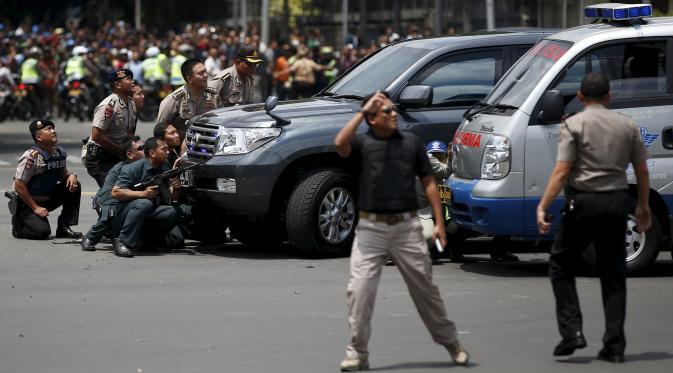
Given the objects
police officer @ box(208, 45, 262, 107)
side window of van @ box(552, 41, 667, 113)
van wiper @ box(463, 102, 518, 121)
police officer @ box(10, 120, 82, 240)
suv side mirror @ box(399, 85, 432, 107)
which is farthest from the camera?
police officer @ box(208, 45, 262, 107)

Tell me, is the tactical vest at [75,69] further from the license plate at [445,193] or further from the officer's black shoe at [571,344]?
the officer's black shoe at [571,344]

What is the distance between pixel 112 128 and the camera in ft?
43.0

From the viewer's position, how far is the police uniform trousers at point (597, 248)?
771 cm

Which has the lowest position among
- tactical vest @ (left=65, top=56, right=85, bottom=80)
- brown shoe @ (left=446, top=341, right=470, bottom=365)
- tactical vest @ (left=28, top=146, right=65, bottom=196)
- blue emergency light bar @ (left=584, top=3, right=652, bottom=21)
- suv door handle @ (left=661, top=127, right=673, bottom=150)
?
brown shoe @ (left=446, top=341, right=470, bottom=365)

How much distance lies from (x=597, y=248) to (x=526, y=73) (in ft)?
10.9

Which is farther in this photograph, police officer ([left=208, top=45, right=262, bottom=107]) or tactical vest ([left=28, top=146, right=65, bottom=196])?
police officer ([left=208, top=45, right=262, bottom=107])

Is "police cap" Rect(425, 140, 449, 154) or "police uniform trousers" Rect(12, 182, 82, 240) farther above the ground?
"police cap" Rect(425, 140, 449, 154)

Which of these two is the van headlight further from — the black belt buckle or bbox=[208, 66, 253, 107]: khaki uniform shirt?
bbox=[208, 66, 253, 107]: khaki uniform shirt

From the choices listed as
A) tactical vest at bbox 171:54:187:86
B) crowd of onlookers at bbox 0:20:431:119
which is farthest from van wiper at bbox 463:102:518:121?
crowd of onlookers at bbox 0:20:431:119

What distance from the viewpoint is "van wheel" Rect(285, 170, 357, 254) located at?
11656 millimetres

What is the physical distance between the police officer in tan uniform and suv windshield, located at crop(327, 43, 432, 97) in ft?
4.00

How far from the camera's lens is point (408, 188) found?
757 centimetres

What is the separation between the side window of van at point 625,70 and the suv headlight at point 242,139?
2469 mm

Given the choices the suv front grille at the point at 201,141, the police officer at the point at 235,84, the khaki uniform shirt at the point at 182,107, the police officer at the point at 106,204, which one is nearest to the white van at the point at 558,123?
the suv front grille at the point at 201,141
